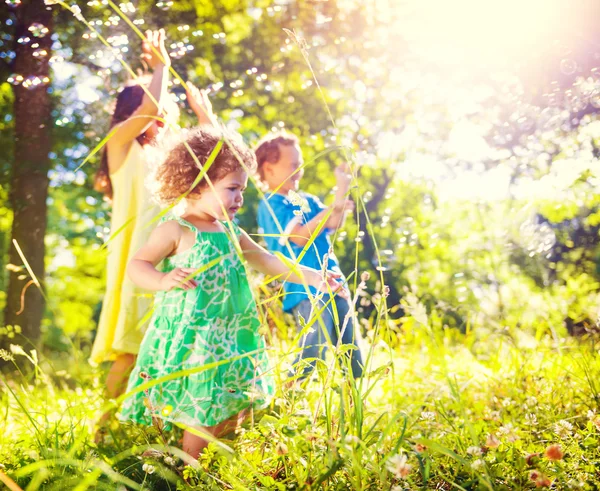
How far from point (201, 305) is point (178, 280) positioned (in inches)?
8.5

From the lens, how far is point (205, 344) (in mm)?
2049

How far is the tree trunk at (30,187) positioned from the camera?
582 centimetres

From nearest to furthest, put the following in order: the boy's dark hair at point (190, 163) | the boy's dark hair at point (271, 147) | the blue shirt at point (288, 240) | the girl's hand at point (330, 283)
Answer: the girl's hand at point (330, 283)
the boy's dark hair at point (190, 163)
the blue shirt at point (288, 240)
the boy's dark hair at point (271, 147)

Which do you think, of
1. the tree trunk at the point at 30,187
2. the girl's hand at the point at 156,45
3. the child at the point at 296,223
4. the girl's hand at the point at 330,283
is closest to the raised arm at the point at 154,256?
the girl's hand at the point at 330,283

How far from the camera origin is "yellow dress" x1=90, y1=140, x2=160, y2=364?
2869 millimetres

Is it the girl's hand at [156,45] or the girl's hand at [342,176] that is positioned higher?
the girl's hand at [156,45]

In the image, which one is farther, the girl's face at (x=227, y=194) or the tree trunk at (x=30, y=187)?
the tree trunk at (x=30, y=187)

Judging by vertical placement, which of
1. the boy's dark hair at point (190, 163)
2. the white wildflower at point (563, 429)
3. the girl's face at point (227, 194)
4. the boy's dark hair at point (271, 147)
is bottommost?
the white wildflower at point (563, 429)

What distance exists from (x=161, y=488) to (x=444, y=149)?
7849mm

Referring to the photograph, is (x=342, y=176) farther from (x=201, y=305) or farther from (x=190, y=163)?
(x=201, y=305)

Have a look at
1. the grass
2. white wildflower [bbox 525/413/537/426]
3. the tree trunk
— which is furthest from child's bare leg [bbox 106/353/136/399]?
the tree trunk

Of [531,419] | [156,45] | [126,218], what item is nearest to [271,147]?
[126,218]

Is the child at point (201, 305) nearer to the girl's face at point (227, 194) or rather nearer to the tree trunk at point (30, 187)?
the girl's face at point (227, 194)

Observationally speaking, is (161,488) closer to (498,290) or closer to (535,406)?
(535,406)
